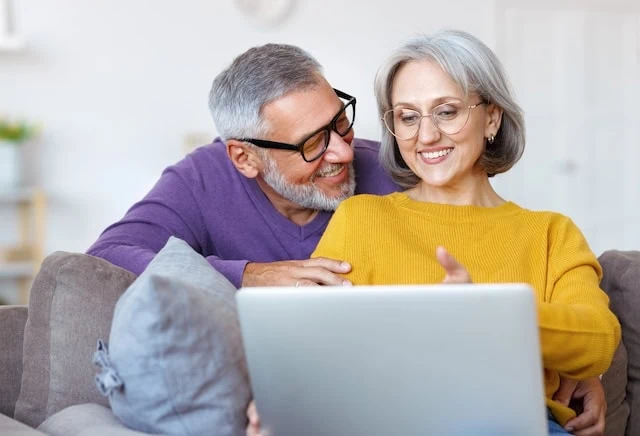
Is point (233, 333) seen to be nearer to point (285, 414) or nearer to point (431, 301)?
point (285, 414)

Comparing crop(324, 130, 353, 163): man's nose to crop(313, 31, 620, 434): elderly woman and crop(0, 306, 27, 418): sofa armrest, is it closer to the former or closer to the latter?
crop(313, 31, 620, 434): elderly woman

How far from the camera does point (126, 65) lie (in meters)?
6.02

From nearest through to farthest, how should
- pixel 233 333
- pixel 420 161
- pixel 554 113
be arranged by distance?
1. pixel 233 333
2. pixel 420 161
3. pixel 554 113

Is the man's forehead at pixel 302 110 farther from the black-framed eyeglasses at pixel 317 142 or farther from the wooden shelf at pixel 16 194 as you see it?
the wooden shelf at pixel 16 194

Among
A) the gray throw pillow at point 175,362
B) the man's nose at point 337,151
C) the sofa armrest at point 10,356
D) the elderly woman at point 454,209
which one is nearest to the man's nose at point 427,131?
the elderly woman at point 454,209

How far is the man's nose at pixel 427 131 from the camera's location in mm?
2086

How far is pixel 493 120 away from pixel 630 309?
1.90ft

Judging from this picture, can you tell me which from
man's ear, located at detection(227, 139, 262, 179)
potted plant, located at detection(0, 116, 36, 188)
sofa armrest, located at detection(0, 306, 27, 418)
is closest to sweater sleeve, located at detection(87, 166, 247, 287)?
man's ear, located at detection(227, 139, 262, 179)

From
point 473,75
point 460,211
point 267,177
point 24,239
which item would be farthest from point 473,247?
point 24,239

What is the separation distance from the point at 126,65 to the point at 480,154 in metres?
4.15

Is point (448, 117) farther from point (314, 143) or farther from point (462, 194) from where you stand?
point (314, 143)

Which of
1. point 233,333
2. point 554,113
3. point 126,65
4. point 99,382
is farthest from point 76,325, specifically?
point 554,113

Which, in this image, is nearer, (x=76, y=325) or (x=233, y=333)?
(x=233, y=333)

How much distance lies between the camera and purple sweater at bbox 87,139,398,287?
2.56 m
